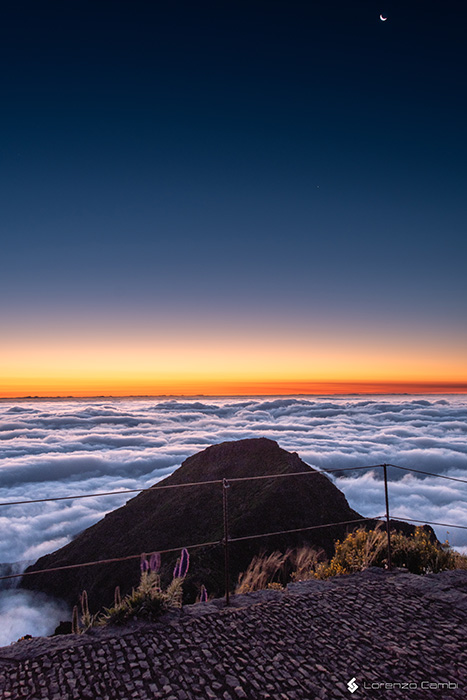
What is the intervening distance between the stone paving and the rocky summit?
8502 millimetres

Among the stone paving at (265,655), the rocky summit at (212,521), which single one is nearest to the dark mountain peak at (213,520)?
the rocky summit at (212,521)

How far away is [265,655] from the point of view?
10.3 ft

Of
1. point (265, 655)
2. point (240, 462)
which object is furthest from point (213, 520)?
Answer: point (265, 655)

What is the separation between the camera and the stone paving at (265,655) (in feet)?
9.09

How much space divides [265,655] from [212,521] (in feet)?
42.2

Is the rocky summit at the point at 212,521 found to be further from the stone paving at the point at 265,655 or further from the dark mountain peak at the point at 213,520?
the stone paving at the point at 265,655

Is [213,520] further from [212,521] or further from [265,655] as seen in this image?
[265,655]

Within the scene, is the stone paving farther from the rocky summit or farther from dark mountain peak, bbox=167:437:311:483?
dark mountain peak, bbox=167:437:311:483

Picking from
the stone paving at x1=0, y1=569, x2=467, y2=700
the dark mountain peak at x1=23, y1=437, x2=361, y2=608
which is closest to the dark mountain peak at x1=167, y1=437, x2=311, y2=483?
the dark mountain peak at x1=23, y1=437, x2=361, y2=608

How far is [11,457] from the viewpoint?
8825 centimetres

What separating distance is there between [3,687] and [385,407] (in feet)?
520

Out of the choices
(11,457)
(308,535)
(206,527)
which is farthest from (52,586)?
(11,457)

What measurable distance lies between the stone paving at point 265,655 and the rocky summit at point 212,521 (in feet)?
27.9

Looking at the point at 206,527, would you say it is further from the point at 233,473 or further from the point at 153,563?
the point at 153,563
